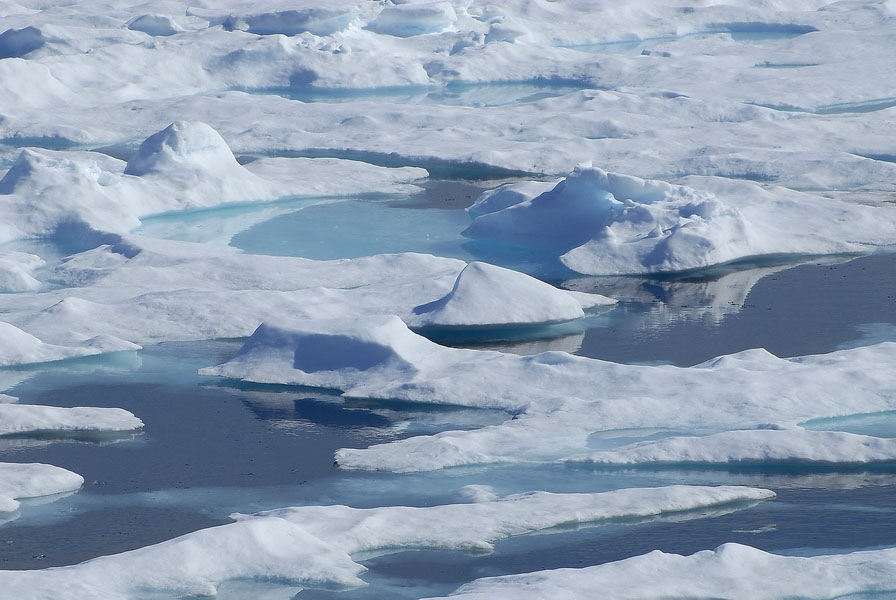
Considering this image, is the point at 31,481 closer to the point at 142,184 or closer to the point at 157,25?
the point at 142,184

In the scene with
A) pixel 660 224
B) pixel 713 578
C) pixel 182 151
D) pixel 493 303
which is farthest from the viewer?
pixel 182 151

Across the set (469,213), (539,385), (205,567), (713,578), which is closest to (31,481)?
(205,567)

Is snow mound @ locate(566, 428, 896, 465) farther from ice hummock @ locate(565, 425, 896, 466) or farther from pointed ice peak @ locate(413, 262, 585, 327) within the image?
pointed ice peak @ locate(413, 262, 585, 327)

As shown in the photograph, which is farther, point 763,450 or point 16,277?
point 16,277

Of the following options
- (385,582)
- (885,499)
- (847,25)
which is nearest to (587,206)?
(885,499)

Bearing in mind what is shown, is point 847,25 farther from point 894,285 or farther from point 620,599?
point 620,599
